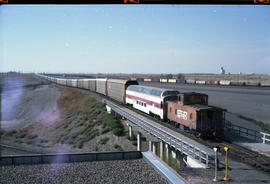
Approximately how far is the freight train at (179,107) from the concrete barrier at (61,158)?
21.0 ft

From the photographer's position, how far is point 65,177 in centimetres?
1491

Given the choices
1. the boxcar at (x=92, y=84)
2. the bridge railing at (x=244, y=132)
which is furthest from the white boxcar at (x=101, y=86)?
the bridge railing at (x=244, y=132)

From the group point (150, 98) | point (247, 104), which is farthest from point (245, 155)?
point (247, 104)

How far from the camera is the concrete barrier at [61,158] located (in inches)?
674

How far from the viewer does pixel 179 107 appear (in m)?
23.5

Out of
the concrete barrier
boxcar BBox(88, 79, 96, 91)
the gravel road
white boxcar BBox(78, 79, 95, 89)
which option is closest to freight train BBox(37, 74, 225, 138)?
the concrete barrier

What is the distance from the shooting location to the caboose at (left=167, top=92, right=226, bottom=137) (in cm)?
2086

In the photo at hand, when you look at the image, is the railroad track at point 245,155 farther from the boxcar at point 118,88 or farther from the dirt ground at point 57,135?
the boxcar at point 118,88

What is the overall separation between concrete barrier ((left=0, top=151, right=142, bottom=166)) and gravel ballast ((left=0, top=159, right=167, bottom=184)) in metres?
0.53

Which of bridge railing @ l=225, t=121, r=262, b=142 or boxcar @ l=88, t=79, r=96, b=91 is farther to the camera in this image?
boxcar @ l=88, t=79, r=96, b=91

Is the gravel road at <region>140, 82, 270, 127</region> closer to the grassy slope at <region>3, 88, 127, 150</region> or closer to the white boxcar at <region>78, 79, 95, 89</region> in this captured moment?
the grassy slope at <region>3, 88, 127, 150</region>

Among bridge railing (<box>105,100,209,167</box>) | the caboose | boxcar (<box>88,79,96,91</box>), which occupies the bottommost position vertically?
bridge railing (<box>105,100,209,167</box>)

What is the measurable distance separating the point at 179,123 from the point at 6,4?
1924 cm

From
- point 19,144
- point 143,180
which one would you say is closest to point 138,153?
point 143,180
